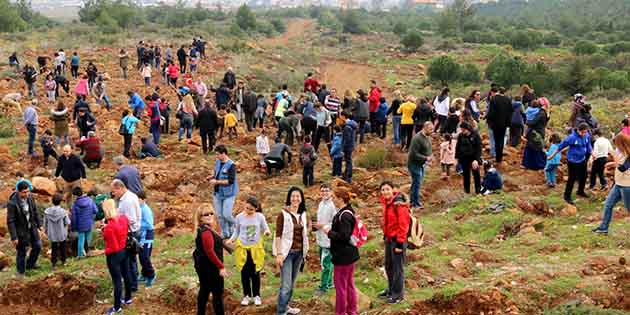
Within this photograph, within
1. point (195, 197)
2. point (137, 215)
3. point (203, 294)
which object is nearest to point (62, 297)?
point (137, 215)

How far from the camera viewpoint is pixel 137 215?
7969 mm

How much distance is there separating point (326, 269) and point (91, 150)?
352 inches

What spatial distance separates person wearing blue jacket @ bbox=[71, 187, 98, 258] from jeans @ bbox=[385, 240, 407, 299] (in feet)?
15.7

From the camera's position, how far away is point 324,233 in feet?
24.5

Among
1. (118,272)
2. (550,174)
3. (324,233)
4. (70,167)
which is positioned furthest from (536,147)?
(70,167)

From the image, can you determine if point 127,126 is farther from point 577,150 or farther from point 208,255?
point 577,150

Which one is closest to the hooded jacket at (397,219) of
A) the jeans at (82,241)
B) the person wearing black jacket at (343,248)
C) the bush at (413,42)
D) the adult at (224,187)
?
the person wearing black jacket at (343,248)

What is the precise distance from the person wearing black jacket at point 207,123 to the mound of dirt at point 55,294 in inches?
296

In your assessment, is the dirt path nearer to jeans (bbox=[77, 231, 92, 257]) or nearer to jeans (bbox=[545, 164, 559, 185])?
jeans (bbox=[545, 164, 559, 185])

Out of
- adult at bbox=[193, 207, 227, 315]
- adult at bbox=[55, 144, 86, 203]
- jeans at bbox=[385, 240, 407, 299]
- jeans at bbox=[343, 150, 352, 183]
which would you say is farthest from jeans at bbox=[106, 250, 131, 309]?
jeans at bbox=[343, 150, 352, 183]

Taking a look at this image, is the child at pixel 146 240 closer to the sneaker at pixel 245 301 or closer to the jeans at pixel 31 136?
the sneaker at pixel 245 301

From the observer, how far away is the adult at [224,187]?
9312 millimetres

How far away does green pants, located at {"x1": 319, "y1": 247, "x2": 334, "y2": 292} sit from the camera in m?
7.65

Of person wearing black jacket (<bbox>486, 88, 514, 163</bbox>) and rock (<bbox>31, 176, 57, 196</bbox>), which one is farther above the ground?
person wearing black jacket (<bbox>486, 88, 514, 163</bbox>)
